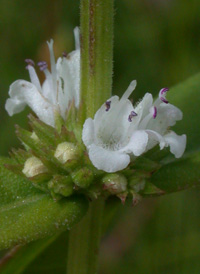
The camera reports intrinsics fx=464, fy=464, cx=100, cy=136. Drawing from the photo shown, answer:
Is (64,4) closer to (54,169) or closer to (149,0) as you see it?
(149,0)

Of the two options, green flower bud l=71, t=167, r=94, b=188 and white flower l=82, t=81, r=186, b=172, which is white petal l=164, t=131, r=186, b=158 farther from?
green flower bud l=71, t=167, r=94, b=188

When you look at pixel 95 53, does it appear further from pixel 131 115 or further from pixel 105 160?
pixel 105 160

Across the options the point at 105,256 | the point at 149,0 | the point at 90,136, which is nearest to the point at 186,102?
the point at 90,136

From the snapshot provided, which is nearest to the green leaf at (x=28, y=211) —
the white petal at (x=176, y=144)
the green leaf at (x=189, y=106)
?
the white petal at (x=176, y=144)

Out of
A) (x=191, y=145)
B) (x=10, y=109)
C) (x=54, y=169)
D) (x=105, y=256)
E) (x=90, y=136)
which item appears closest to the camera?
(x=90, y=136)

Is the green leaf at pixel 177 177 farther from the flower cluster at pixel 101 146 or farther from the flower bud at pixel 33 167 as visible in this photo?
the flower bud at pixel 33 167

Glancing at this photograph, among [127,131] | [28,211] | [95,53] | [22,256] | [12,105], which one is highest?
[95,53]

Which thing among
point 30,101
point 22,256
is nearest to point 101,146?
point 30,101
